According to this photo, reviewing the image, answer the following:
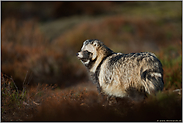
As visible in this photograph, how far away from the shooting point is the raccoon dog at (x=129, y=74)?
2906 millimetres

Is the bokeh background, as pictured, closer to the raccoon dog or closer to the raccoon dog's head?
the raccoon dog's head

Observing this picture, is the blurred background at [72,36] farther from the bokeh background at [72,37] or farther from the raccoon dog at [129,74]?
the raccoon dog at [129,74]

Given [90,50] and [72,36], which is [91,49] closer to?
[90,50]

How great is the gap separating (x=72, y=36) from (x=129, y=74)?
423 inches

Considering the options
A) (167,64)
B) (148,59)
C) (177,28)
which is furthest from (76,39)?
(148,59)

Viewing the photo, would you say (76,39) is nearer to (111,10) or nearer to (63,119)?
(63,119)

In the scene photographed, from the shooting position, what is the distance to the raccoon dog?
2.91 m

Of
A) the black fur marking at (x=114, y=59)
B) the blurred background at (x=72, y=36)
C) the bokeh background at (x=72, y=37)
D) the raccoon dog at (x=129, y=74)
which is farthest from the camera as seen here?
the blurred background at (x=72, y=36)

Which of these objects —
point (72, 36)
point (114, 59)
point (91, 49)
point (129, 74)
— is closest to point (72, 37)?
point (72, 36)

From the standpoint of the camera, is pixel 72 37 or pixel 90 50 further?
pixel 72 37

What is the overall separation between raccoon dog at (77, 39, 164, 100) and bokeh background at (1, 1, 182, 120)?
1740 mm

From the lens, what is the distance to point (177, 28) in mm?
16250

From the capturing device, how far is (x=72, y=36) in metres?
13.4

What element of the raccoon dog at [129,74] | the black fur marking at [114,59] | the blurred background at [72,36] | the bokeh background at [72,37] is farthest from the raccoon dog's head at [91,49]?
the blurred background at [72,36]
